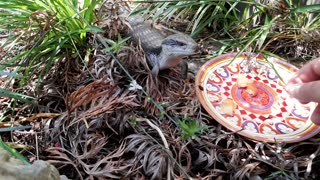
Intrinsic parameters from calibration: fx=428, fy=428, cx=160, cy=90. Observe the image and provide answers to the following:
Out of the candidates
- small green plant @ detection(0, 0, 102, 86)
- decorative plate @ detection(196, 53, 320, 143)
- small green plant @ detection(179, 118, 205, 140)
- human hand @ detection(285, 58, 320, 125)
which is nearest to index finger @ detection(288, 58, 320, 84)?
human hand @ detection(285, 58, 320, 125)

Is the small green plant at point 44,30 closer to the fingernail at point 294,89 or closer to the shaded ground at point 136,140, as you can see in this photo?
the shaded ground at point 136,140

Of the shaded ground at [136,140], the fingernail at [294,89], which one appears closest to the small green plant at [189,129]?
the shaded ground at [136,140]

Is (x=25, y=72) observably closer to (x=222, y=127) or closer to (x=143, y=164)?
(x=143, y=164)

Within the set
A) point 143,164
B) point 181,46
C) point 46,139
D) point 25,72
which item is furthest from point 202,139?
point 25,72

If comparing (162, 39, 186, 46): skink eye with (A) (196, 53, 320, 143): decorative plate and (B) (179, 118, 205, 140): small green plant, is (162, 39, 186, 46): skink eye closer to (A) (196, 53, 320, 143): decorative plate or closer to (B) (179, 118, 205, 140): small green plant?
(A) (196, 53, 320, 143): decorative plate

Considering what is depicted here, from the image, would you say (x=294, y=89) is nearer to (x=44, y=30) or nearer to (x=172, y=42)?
(x=172, y=42)

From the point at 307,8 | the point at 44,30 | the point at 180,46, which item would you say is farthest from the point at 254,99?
the point at 44,30

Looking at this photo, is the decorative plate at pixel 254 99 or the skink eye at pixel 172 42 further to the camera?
the skink eye at pixel 172 42
